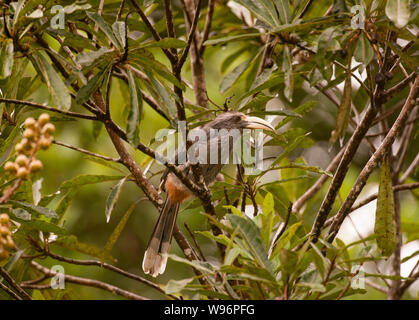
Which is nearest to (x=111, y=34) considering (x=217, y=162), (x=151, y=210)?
(x=217, y=162)

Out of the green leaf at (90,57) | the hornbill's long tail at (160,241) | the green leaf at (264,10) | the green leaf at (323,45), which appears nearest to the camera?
the green leaf at (90,57)

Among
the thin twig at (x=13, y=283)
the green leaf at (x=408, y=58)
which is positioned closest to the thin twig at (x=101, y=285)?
the thin twig at (x=13, y=283)

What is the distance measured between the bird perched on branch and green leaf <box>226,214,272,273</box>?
126cm

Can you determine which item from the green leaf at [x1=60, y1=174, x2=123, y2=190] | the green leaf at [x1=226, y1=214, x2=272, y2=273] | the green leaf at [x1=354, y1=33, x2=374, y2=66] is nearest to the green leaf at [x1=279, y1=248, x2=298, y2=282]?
the green leaf at [x1=226, y1=214, x2=272, y2=273]

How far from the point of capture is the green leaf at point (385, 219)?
8.30 feet

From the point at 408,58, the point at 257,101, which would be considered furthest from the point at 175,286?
the point at 408,58

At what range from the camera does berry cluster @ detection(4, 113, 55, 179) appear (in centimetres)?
171

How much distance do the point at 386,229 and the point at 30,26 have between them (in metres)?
1.67

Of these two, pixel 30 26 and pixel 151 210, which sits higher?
pixel 151 210

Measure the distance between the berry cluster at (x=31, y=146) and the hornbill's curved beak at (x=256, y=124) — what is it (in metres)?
1.66

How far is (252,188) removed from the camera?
314cm

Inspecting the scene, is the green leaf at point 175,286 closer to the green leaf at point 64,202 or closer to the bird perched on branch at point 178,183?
the green leaf at point 64,202

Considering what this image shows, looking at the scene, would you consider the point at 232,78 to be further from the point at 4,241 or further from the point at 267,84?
the point at 4,241
